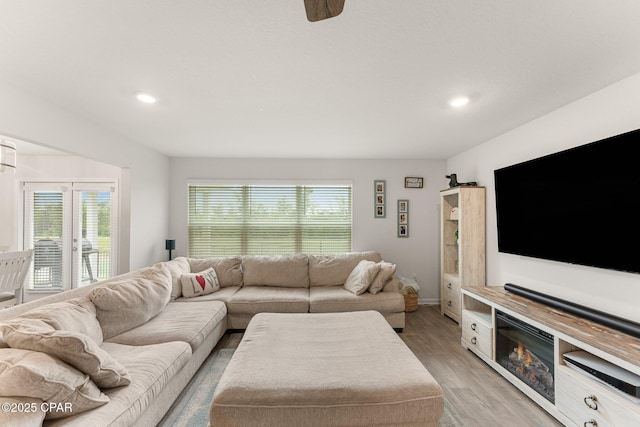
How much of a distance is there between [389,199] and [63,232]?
5.18 m

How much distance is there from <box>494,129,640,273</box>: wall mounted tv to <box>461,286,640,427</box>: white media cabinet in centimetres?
46

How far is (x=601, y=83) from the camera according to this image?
2.17m

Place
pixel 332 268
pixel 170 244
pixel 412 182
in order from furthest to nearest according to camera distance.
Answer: pixel 412 182
pixel 170 244
pixel 332 268

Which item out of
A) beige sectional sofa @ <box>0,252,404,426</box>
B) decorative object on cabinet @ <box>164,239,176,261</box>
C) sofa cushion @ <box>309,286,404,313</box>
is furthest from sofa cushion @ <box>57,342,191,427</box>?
decorative object on cabinet @ <box>164,239,176,261</box>

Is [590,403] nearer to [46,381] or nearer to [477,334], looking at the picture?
[477,334]

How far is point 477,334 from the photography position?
292 centimetres

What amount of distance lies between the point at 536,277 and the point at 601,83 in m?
1.74

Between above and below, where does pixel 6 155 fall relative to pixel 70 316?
above

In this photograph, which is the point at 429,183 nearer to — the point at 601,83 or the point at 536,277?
the point at 536,277

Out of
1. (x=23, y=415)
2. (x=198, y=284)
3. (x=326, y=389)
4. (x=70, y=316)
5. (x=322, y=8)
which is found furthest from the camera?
(x=198, y=284)

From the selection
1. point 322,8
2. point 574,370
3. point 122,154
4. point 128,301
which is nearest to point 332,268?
point 128,301

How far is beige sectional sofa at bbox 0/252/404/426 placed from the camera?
1.35m

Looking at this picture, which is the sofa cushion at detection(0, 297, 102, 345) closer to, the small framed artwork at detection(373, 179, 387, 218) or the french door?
the french door

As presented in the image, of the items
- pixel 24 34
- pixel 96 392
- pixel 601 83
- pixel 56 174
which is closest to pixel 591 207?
pixel 601 83
